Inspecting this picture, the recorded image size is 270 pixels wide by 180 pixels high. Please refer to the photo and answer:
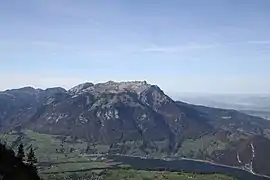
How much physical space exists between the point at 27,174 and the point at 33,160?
2118 cm

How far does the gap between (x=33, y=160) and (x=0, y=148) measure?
42.6 ft

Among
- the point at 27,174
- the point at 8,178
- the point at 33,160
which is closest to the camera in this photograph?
the point at 8,178

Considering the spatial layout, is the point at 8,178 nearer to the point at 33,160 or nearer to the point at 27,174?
the point at 27,174

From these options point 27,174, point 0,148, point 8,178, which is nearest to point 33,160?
point 0,148

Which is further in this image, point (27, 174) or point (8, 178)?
point (27, 174)

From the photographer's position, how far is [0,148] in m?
110

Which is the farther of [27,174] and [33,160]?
[33,160]

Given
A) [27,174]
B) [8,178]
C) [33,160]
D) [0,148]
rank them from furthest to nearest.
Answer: [33,160], [0,148], [27,174], [8,178]

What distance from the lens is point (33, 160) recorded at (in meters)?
120

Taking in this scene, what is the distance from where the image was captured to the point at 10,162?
102562 mm

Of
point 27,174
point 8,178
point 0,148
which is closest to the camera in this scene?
point 8,178

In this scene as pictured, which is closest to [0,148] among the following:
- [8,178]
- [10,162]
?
[10,162]

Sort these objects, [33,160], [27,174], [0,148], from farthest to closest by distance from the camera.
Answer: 1. [33,160]
2. [0,148]
3. [27,174]

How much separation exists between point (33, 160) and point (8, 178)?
31.8m
